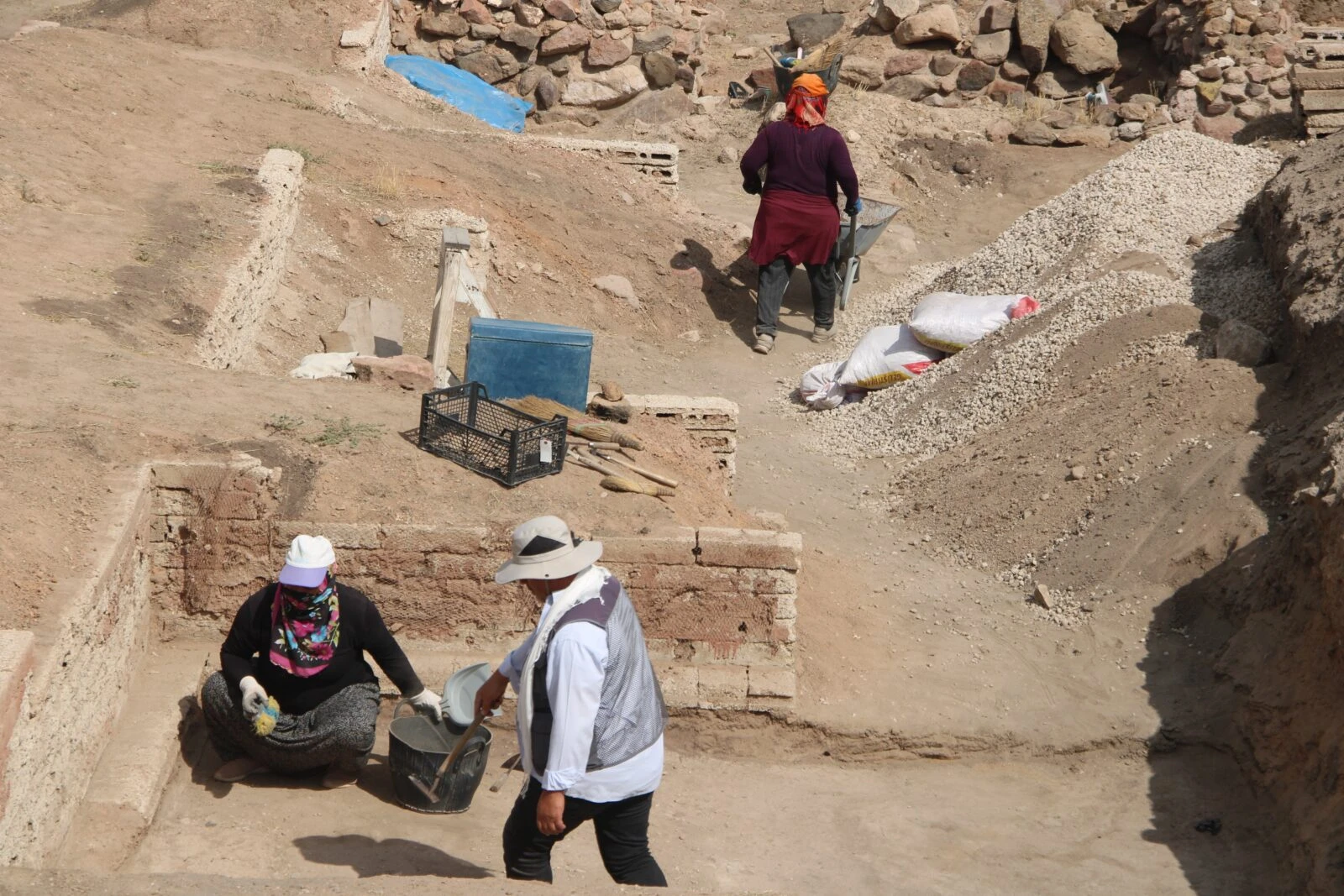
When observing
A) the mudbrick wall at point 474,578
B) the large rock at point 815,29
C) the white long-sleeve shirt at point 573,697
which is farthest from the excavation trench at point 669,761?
the large rock at point 815,29

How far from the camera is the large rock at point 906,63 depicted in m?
17.1

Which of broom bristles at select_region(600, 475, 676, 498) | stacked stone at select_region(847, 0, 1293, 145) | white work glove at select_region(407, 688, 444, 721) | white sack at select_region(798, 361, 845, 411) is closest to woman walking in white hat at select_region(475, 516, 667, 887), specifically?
white work glove at select_region(407, 688, 444, 721)

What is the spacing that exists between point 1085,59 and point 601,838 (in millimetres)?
14936

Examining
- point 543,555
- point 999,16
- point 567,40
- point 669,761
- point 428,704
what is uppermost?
point 999,16

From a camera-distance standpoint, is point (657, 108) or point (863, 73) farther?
point (863, 73)

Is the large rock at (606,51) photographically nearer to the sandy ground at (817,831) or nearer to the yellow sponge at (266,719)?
the sandy ground at (817,831)

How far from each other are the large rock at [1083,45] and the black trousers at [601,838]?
14.8m

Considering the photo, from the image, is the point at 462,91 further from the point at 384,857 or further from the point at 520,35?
the point at 384,857

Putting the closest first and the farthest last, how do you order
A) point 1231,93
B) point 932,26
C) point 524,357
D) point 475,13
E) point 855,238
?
1. point 524,357
2. point 855,238
3. point 1231,93
4. point 475,13
5. point 932,26

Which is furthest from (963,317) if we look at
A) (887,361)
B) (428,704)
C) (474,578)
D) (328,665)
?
(328,665)

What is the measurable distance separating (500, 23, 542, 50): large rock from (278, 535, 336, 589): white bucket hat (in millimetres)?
12110

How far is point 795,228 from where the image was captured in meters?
11.4

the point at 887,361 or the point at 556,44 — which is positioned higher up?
the point at 556,44

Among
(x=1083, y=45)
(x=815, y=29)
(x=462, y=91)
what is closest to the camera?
(x=462, y=91)
